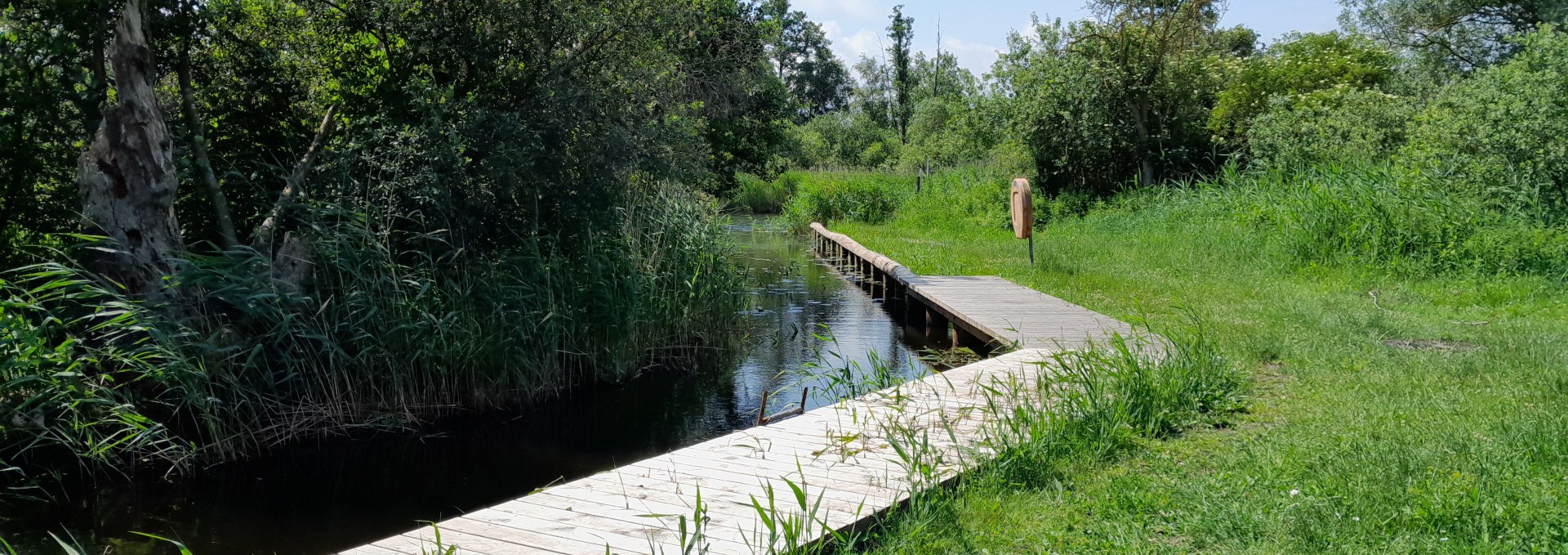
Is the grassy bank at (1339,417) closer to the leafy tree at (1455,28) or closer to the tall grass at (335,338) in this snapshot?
the tall grass at (335,338)

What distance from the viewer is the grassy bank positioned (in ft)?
13.0

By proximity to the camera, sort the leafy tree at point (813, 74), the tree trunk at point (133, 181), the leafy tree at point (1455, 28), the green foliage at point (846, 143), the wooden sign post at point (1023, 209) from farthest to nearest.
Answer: the leafy tree at point (813, 74)
the green foliage at point (846, 143)
the leafy tree at point (1455, 28)
the wooden sign post at point (1023, 209)
the tree trunk at point (133, 181)

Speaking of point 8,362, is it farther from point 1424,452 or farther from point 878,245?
point 878,245

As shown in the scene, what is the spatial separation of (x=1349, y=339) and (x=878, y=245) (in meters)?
12.1

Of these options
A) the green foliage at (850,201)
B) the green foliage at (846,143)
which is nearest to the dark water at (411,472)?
the green foliage at (850,201)

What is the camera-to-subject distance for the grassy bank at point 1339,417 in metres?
3.97

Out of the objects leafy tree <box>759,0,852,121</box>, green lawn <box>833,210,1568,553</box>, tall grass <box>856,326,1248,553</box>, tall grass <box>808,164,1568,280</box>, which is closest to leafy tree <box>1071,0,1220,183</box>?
Answer: tall grass <box>808,164,1568,280</box>

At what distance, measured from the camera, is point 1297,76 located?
18281 millimetres

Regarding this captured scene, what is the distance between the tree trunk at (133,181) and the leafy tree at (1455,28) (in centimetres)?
2854

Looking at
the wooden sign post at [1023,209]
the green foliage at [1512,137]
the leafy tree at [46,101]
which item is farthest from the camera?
the wooden sign post at [1023,209]

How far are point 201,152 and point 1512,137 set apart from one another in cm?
1301

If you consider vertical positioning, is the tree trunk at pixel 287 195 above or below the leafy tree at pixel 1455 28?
below

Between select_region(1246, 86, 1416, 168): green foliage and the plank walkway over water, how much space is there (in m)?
10.1

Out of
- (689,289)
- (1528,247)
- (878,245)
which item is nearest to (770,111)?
(878,245)
